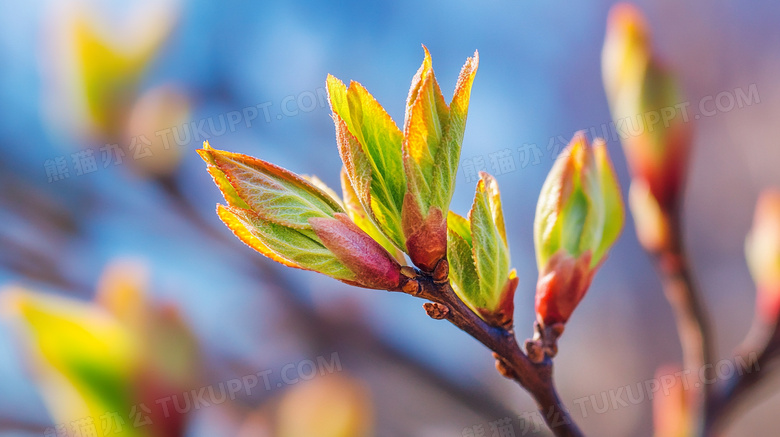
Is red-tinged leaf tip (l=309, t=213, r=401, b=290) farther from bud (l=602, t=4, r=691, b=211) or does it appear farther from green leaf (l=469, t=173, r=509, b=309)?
bud (l=602, t=4, r=691, b=211)

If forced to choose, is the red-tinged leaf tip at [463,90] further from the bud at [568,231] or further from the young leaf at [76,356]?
the young leaf at [76,356]

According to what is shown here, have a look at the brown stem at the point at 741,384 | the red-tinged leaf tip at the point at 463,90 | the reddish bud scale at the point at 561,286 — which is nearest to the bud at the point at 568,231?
the reddish bud scale at the point at 561,286

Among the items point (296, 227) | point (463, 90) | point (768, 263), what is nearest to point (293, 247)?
point (296, 227)

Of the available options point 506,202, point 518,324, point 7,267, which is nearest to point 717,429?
point 7,267

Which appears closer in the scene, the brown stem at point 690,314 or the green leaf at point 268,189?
the green leaf at point 268,189

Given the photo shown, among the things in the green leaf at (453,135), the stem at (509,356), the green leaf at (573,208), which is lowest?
the stem at (509,356)

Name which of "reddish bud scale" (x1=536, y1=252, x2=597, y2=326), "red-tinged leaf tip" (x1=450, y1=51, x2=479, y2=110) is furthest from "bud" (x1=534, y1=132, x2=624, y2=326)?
"red-tinged leaf tip" (x1=450, y1=51, x2=479, y2=110)

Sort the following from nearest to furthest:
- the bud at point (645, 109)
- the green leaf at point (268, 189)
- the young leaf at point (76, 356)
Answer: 1. the green leaf at point (268, 189)
2. the young leaf at point (76, 356)
3. the bud at point (645, 109)

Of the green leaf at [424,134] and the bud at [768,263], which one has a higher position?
the green leaf at [424,134]
